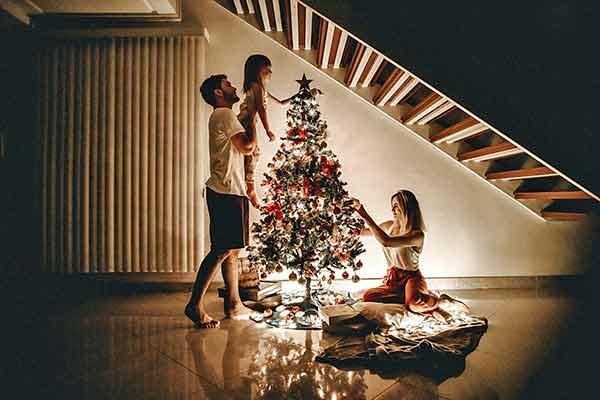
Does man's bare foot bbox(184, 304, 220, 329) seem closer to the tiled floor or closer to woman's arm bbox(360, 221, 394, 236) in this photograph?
the tiled floor

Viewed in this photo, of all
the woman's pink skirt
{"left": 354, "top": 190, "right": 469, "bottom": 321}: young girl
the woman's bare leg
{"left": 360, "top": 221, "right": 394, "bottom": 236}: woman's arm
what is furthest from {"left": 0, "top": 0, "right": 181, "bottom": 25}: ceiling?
the woman's pink skirt

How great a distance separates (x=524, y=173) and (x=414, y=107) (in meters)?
0.96

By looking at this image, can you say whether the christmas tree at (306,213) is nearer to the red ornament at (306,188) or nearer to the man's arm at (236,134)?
the red ornament at (306,188)

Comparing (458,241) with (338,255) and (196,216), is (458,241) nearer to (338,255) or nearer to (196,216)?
(338,255)

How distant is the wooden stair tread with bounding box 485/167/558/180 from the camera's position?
2422mm

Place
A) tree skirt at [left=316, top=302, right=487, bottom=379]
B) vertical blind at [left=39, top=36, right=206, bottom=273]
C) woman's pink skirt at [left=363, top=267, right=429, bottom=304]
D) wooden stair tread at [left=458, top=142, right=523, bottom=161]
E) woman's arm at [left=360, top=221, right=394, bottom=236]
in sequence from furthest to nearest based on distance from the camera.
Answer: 1. vertical blind at [left=39, top=36, right=206, bottom=273]
2. woman's arm at [left=360, top=221, right=394, bottom=236]
3. woman's pink skirt at [left=363, top=267, right=429, bottom=304]
4. wooden stair tread at [left=458, top=142, right=523, bottom=161]
5. tree skirt at [left=316, top=302, right=487, bottom=379]

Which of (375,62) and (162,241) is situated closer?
(375,62)

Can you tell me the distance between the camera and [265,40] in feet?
11.2

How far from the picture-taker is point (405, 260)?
270cm

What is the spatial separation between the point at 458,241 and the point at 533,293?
2.30ft

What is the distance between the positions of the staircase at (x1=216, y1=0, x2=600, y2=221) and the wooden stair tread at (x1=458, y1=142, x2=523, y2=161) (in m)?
0.01

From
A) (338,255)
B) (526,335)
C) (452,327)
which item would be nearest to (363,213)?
(338,255)

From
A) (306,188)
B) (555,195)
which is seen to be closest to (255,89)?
(306,188)

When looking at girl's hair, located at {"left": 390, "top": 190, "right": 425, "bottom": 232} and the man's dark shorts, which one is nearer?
the man's dark shorts
